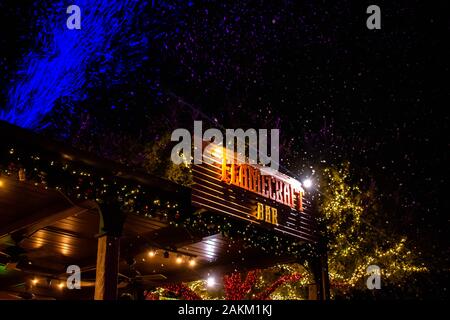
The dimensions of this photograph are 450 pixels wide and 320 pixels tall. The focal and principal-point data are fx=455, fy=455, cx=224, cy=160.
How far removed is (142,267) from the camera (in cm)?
1298

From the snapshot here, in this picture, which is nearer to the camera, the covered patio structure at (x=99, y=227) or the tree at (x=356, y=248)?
the covered patio structure at (x=99, y=227)

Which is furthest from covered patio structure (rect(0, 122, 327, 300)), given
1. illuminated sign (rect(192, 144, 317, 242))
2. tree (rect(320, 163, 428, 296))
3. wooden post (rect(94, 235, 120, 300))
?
tree (rect(320, 163, 428, 296))

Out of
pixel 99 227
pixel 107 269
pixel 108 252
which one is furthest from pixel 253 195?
pixel 107 269

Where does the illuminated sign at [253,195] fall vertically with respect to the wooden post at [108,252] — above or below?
above

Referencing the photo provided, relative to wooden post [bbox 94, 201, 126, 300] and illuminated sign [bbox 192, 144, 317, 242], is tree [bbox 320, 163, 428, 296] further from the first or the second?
wooden post [bbox 94, 201, 126, 300]

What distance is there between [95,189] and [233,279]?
1152 centimetres

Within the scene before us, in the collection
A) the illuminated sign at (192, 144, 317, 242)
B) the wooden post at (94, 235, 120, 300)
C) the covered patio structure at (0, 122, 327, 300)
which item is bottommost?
the wooden post at (94, 235, 120, 300)

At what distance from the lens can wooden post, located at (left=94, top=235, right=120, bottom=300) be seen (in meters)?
6.70

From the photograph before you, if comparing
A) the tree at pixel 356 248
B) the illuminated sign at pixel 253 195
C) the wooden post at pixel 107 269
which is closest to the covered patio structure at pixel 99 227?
the wooden post at pixel 107 269

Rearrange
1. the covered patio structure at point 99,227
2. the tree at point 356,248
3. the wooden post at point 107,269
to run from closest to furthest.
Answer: the covered patio structure at point 99,227
the wooden post at point 107,269
the tree at point 356,248

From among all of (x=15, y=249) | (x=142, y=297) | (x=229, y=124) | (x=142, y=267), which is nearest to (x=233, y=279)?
(x=142, y=297)

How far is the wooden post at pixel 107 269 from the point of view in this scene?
22.0 feet

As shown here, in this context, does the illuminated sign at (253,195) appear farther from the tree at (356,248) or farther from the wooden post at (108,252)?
the tree at (356,248)

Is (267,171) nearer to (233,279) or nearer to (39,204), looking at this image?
(39,204)
